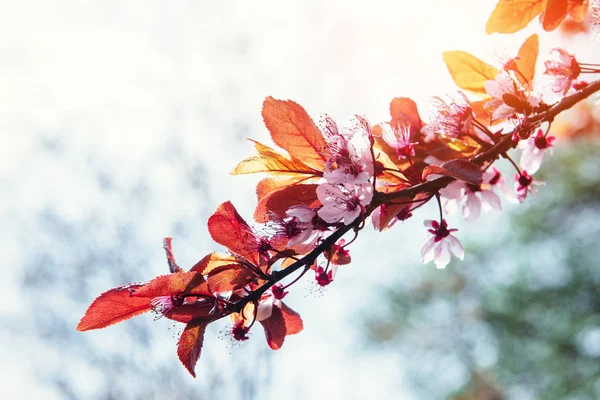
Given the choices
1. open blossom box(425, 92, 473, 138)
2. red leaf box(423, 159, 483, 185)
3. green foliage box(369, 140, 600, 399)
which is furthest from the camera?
green foliage box(369, 140, 600, 399)

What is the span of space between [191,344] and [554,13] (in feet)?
1.38

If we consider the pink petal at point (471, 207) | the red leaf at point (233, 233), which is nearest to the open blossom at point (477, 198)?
the pink petal at point (471, 207)

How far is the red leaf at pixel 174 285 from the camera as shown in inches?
15.8

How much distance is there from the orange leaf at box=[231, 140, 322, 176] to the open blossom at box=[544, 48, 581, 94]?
0.25m

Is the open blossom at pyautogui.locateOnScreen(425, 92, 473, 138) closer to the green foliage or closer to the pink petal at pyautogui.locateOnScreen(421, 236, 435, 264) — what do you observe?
the pink petal at pyautogui.locateOnScreen(421, 236, 435, 264)

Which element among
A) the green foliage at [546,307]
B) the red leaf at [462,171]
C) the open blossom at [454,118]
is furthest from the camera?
the green foliage at [546,307]

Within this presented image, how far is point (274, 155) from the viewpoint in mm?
456

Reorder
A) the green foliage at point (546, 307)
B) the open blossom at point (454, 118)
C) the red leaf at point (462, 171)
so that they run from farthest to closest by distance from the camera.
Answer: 1. the green foliage at point (546, 307)
2. the open blossom at point (454, 118)
3. the red leaf at point (462, 171)

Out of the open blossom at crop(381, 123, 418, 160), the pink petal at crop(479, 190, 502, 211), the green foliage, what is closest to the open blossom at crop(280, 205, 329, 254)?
the open blossom at crop(381, 123, 418, 160)

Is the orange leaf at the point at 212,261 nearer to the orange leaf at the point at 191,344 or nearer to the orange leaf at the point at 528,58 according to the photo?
the orange leaf at the point at 191,344

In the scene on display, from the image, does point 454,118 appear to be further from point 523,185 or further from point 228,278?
point 228,278

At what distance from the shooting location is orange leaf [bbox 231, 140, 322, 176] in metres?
0.46

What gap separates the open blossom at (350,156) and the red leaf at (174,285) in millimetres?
122

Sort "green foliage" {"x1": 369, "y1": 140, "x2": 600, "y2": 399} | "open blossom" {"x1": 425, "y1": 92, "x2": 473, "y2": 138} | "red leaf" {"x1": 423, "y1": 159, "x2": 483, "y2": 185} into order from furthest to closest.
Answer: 1. "green foliage" {"x1": 369, "y1": 140, "x2": 600, "y2": 399}
2. "open blossom" {"x1": 425, "y1": 92, "x2": 473, "y2": 138}
3. "red leaf" {"x1": 423, "y1": 159, "x2": 483, "y2": 185}
